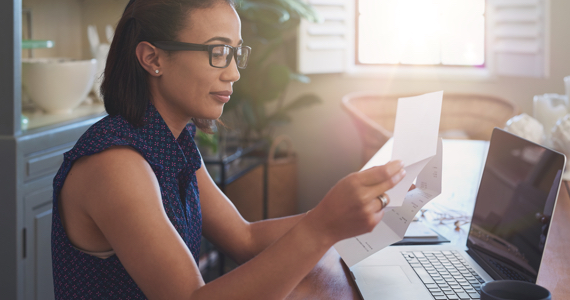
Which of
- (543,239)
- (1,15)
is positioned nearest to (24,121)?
(1,15)

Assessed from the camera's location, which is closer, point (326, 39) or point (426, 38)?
point (326, 39)

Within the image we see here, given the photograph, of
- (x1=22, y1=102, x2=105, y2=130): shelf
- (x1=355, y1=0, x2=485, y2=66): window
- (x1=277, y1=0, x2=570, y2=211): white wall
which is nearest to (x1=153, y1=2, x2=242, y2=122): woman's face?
(x1=22, y1=102, x2=105, y2=130): shelf

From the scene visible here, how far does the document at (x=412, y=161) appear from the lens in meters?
0.78

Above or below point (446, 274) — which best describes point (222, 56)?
above

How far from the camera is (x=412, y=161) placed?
78 centimetres

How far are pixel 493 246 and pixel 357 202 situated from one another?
0.42 metres

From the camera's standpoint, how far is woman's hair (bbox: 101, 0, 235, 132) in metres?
0.99

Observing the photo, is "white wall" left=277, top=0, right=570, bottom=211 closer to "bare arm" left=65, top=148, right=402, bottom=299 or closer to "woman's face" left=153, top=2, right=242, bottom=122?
"woman's face" left=153, top=2, right=242, bottom=122

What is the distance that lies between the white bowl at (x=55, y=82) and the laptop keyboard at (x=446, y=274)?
1587 mm

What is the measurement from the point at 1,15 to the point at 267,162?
186 cm

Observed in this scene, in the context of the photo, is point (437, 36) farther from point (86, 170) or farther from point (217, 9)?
point (86, 170)

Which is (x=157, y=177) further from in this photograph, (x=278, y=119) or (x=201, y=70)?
(x=278, y=119)

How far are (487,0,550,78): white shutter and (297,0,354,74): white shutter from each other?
37.1 inches

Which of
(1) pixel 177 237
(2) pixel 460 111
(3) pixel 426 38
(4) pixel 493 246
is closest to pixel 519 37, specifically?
(2) pixel 460 111
